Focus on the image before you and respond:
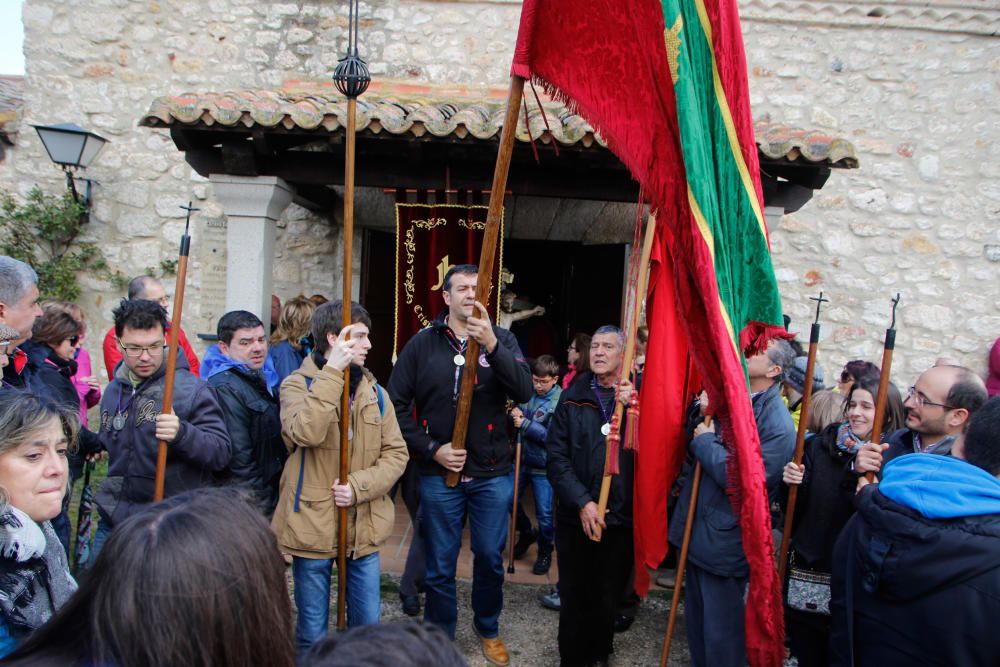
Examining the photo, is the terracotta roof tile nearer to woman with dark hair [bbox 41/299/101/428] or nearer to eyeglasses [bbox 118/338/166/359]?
woman with dark hair [bbox 41/299/101/428]

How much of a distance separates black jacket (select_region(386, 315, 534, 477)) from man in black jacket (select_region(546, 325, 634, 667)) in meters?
0.29

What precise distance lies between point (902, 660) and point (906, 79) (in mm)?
6370

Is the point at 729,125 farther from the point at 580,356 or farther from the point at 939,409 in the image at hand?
the point at 580,356

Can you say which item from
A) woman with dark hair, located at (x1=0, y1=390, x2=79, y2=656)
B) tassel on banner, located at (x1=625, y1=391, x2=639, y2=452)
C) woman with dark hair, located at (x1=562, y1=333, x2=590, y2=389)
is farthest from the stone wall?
woman with dark hair, located at (x1=0, y1=390, x2=79, y2=656)

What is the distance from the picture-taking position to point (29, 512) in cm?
160

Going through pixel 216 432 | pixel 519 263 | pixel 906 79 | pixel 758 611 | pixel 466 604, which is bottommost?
pixel 466 604

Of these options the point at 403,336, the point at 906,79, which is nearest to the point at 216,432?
the point at 403,336

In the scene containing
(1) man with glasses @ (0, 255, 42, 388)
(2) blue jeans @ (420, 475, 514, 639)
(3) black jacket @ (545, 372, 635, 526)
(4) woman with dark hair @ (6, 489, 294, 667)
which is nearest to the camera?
(4) woman with dark hair @ (6, 489, 294, 667)

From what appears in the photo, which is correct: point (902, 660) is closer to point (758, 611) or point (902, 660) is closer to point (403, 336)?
point (758, 611)

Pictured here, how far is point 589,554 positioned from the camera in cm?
315

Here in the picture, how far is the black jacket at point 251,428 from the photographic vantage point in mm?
2965

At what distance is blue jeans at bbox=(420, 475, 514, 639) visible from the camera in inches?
125

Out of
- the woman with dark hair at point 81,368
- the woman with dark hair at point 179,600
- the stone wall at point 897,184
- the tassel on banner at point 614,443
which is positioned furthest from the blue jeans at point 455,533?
the stone wall at point 897,184

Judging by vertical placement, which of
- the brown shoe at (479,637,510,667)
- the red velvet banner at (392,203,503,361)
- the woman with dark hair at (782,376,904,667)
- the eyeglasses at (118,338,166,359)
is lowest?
the brown shoe at (479,637,510,667)
